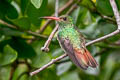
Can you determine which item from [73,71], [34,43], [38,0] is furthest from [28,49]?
[38,0]

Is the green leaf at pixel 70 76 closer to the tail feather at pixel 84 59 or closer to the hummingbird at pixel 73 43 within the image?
the hummingbird at pixel 73 43

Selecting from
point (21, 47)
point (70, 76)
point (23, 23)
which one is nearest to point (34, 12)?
point (23, 23)

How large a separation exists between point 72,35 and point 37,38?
437mm

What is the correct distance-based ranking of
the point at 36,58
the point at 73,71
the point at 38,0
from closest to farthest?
the point at 38,0
the point at 36,58
the point at 73,71

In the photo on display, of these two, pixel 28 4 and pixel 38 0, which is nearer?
pixel 38 0

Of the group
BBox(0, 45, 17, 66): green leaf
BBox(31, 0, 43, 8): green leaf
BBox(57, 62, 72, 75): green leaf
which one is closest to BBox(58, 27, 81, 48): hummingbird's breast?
BBox(0, 45, 17, 66): green leaf

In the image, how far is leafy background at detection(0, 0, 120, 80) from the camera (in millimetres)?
3264

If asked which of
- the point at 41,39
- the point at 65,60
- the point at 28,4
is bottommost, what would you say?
the point at 65,60

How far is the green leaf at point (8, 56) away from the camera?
3.26m

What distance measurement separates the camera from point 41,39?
3.48 m

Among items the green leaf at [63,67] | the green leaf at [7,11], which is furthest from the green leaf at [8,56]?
the green leaf at [63,67]

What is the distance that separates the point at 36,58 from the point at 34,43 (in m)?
0.16

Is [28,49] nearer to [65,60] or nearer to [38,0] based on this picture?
[65,60]

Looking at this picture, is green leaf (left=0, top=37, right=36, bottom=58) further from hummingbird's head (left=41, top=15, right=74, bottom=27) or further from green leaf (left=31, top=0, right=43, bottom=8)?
green leaf (left=31, top=0, right=43, bottom=8)
